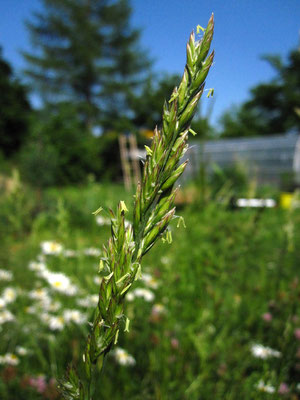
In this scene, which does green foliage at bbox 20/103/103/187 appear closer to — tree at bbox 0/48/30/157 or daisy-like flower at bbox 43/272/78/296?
tree at bbox 0/48/30/157

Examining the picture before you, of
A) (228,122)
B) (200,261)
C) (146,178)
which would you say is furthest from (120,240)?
(228,122)

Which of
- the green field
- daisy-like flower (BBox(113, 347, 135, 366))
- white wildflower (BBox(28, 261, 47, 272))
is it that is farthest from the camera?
white wildflower (BBox(28, 261, 47, 272))

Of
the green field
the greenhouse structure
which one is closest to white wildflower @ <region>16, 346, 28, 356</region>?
the green field

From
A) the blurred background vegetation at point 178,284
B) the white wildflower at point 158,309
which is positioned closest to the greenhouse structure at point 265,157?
the blurred background vegetation at point 178,284

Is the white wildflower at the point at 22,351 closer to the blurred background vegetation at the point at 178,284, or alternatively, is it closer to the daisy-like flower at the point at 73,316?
the blurred background vegetation at the point at 178,284

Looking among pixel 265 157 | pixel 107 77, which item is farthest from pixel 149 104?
pixel 265 157
